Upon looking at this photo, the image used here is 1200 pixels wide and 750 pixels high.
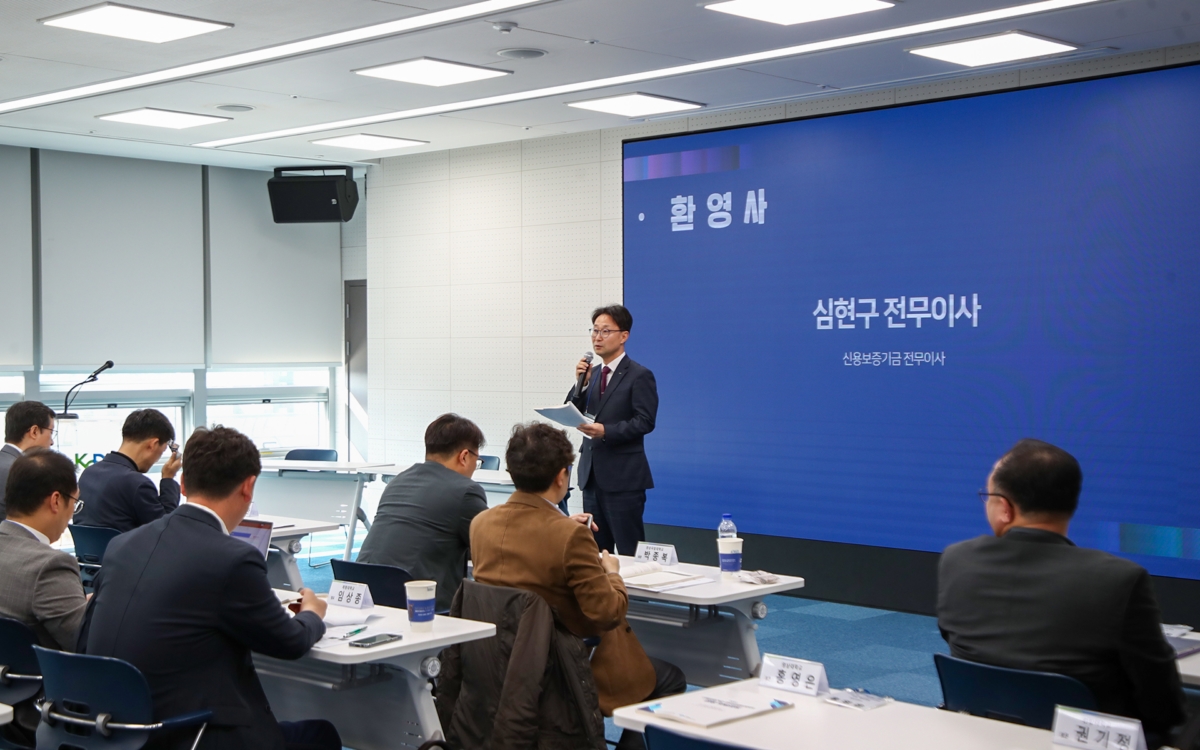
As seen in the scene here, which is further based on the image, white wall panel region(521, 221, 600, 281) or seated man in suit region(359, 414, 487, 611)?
white wall panel region(521, 221, 600, 281)

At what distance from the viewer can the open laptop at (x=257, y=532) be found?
3.84 metres

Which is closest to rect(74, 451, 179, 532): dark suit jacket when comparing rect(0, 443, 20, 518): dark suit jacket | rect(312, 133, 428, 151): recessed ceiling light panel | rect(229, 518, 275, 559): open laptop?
rect(0, 443, 20, 518): dark suit jacket

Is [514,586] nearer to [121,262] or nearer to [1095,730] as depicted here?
[1095,730]

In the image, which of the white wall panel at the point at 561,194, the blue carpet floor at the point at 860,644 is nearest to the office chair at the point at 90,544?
the blue carpet floor at the point at 860,644

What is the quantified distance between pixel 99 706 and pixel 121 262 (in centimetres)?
796

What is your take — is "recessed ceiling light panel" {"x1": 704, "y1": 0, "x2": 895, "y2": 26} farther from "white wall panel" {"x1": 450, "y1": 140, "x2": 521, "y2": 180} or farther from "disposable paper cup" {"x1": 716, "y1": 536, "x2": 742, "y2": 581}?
"white wall panel" {"x1": 450, "y1": 140, "x2": 521, "y2": 180}

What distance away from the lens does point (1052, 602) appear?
8.54ft

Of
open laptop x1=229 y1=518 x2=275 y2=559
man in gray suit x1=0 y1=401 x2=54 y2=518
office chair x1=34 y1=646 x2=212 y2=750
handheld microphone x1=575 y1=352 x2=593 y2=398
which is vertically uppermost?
handheld microphone x1=575 y1=352 x2=593 y2=398

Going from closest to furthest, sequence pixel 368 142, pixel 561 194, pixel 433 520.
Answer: pixel 433 520 → pixel 561 194 → pixel 368 142

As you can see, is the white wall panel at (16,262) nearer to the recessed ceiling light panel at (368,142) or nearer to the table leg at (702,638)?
the recessed ceiling light panel at (368,142)

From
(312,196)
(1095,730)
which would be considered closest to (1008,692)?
(1095,730)

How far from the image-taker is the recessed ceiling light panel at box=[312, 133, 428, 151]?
8961 mm

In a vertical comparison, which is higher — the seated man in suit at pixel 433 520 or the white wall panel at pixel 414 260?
the white wall panel at pixel 414 260

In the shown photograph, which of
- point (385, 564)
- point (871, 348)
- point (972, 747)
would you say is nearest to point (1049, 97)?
point (871, 348)
